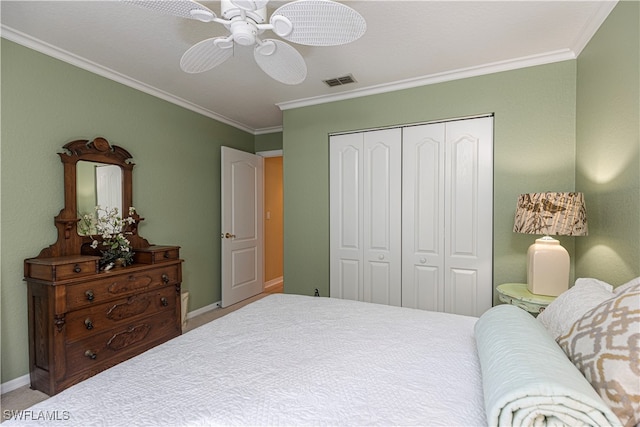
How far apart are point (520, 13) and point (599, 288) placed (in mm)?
1761

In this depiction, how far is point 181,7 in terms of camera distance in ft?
4.48

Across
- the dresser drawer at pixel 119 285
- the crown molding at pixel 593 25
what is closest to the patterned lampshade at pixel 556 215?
the crown molding at pixel 593 25

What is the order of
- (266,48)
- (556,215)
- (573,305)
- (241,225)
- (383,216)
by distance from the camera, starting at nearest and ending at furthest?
(573,305) < (266,48) < (556,215) < (383,216) < (241,225)

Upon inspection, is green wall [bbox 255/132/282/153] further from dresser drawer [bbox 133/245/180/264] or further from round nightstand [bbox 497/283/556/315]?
round nightstand [bbox 497/283/556/315]

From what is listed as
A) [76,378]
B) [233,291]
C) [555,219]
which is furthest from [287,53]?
[233,291]

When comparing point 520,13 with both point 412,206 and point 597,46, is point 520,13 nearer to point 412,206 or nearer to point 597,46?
point 597,46

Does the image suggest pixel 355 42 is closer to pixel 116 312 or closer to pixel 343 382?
pixel 343 382

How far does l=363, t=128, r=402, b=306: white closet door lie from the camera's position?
3.10 meters

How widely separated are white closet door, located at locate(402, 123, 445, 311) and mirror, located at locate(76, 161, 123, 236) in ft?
8.94

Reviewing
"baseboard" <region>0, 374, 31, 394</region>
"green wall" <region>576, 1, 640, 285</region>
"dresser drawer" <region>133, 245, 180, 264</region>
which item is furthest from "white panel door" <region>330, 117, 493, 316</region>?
"baseboard" <region>0, 374, 31, 394</region>

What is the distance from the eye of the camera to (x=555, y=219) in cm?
201

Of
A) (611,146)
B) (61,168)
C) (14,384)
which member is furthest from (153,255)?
(611,146)

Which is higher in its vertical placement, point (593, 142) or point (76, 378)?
point (593, 142)

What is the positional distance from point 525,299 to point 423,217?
113 cm
